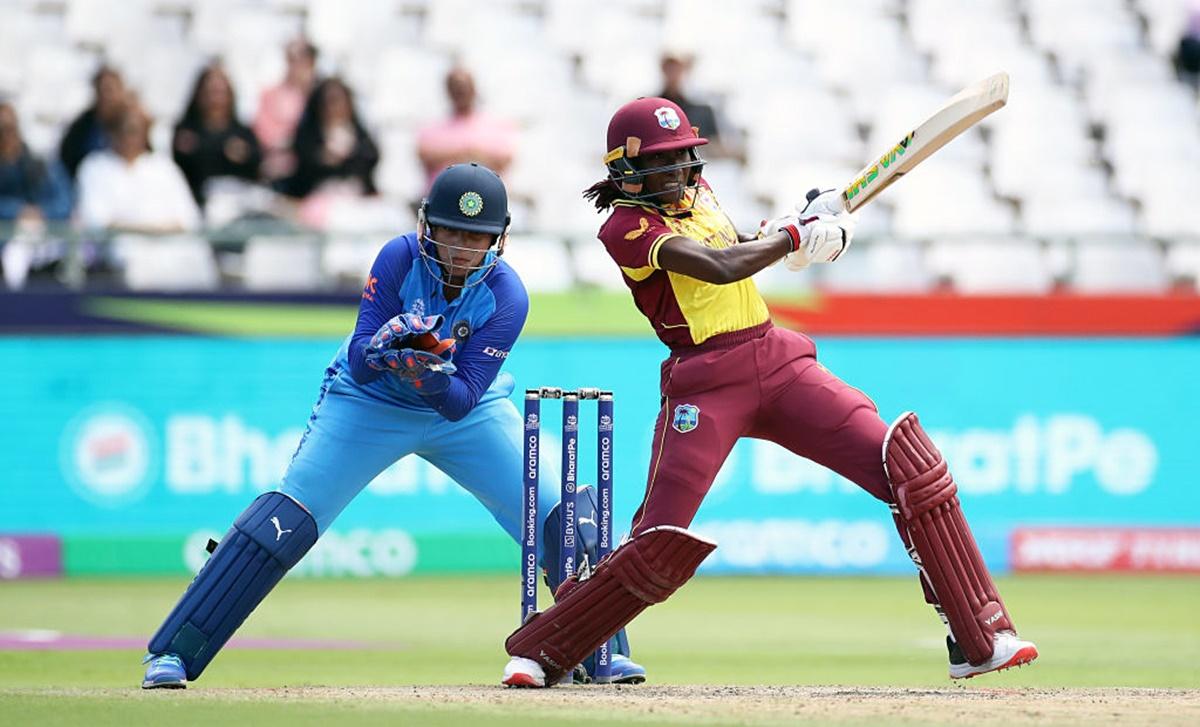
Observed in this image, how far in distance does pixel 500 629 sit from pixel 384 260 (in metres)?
3.49

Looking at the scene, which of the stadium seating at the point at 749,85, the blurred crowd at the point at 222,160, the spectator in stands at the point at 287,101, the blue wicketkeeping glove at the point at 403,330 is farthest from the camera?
the stadium seating at the point at 749,85

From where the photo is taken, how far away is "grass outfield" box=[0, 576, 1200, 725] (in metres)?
5.74

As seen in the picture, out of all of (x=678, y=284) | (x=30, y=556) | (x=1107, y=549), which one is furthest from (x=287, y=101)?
(x=678, y=284)

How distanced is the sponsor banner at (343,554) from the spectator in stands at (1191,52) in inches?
279

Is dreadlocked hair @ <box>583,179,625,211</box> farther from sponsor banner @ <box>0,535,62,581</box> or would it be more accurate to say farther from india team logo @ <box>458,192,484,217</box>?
sponsor banner @ <box>0,535,62,581</box>

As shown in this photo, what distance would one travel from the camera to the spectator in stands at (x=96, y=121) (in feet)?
39.7

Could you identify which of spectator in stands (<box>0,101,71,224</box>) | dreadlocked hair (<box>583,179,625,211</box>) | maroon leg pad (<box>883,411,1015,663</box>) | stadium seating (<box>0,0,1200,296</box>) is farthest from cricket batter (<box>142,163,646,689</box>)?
stadium seating (<box>0,0,1200,296</box>)

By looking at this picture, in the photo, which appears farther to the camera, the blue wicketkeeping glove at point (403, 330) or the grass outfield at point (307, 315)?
the grass outfield at point (307, 315)

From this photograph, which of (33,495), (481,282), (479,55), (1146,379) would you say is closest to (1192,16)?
(1146,379)

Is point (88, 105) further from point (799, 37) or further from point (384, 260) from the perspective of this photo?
point (384, 260)

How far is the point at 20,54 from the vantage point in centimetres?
1395

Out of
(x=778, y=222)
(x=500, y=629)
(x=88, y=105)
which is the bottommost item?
(x=500, y=629)

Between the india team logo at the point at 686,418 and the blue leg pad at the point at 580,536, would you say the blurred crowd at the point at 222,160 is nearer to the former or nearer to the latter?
the blue leg pad at the point at 580,536

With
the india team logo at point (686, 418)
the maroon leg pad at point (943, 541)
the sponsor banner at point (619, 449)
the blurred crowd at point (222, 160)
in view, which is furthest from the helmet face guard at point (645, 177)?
the blurred crowd at point (222, 160)
